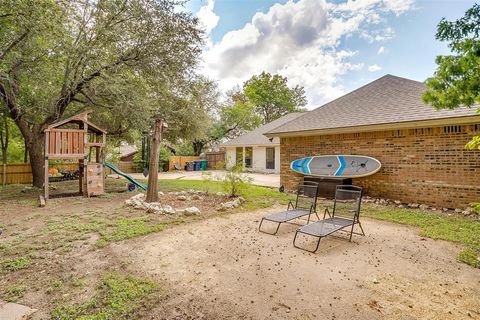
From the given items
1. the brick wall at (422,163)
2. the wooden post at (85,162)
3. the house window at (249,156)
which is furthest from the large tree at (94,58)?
the house window at (249,156)

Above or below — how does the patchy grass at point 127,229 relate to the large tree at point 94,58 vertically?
below

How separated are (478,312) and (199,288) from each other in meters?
2.86

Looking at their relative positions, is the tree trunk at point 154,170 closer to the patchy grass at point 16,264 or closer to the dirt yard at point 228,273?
the dirt yard at point 228,273

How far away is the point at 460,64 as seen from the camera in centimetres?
317

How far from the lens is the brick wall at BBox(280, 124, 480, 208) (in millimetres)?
6754

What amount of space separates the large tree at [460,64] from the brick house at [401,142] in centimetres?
424

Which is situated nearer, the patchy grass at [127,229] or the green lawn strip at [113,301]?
the green lawn strip at [113,301]

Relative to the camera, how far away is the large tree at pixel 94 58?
23.3ft

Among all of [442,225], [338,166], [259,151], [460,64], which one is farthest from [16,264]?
[259,151]

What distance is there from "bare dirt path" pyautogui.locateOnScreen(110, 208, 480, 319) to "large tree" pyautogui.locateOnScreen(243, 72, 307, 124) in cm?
3541

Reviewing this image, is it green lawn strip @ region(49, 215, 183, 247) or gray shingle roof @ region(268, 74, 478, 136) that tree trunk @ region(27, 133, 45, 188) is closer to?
green lawn strip @ region(49, 215, 183, 247)

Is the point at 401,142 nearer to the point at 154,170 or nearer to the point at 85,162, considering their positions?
the point at 154,170

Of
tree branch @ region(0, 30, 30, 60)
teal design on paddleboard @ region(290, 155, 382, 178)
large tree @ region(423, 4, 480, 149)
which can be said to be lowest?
teal design on paddleboard @ region(290, 155, 382, 178)

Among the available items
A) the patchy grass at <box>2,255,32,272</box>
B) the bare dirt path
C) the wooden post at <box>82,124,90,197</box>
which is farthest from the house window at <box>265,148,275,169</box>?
the patchy grass at <box>2,255,32,272</box>
